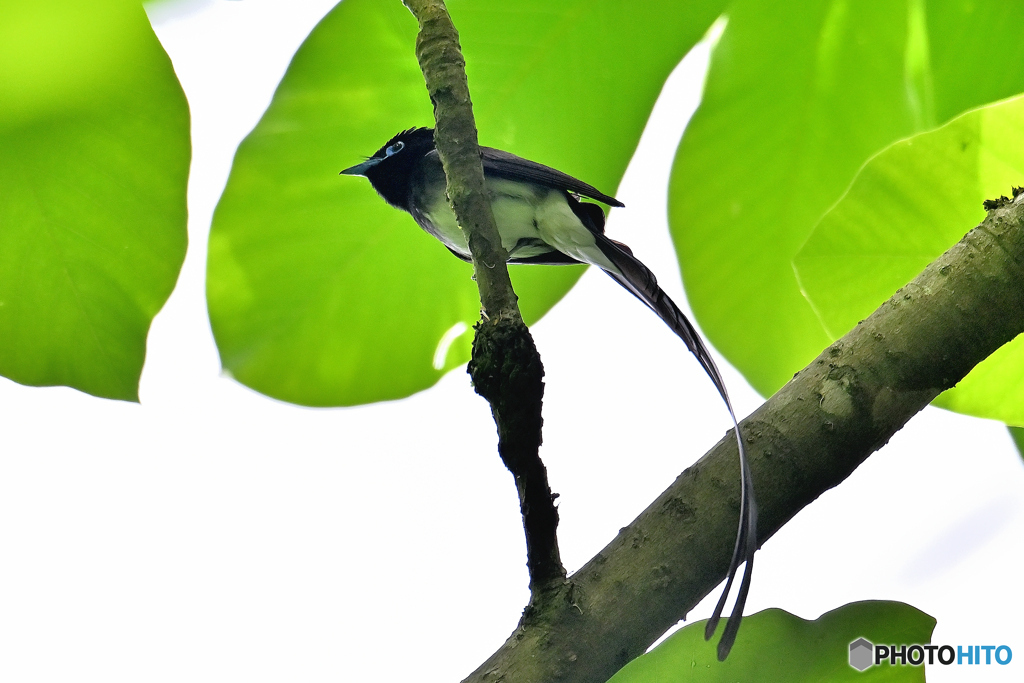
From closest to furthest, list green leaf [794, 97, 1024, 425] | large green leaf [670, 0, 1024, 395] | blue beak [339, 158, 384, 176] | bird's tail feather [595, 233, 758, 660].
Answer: bird's tail feather [595, 233, 758, 660] < green leaf [794, 97, 1024, 425] < large green leaf [670, 0, 1024, 395] < blue beak [339, 158, 384, 176]

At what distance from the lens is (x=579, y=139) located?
0.87m

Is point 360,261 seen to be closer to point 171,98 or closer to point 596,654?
point 171,98

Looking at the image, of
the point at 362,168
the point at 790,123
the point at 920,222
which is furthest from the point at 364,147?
the point at 920,222

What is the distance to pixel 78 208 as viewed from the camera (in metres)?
0.76

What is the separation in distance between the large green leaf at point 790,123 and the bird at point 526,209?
0.08 metres

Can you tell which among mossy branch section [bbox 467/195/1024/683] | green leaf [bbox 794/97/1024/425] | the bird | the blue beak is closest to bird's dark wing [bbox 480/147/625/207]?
the bird

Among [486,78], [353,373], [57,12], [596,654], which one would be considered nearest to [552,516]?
[596,654]

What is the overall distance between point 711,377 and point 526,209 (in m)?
0.48

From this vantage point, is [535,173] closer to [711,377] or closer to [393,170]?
[393,170]

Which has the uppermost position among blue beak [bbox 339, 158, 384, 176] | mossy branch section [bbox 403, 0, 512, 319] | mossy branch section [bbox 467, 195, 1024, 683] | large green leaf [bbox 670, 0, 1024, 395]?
blue beak [bbox 339, 158, 384, 176]

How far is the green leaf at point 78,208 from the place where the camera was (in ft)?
2.42

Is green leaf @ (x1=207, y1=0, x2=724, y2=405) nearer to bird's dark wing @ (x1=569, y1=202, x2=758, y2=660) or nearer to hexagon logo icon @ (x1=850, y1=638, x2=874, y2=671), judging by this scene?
bird's dark wing @ (x1=569, y1=202, x2=758, y2=660)

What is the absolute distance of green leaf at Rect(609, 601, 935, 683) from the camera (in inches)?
21.6

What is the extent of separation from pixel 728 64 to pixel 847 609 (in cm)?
53
